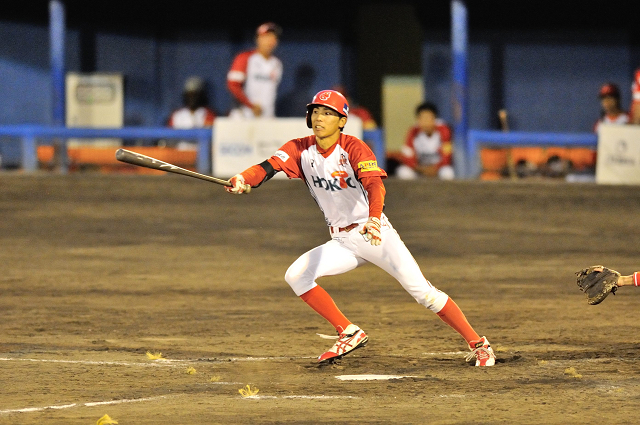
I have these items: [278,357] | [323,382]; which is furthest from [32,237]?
[323,382]

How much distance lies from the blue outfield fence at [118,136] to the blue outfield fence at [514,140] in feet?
4.67

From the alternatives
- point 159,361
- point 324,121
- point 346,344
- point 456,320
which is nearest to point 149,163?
point 324,121

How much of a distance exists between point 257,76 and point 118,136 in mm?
2504

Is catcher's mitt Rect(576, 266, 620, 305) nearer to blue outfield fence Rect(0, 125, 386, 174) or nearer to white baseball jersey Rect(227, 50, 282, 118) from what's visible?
blue outfield fence Rect(0, 125, 386, 174)

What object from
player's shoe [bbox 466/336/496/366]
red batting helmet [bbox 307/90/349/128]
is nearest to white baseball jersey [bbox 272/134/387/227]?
red batting helmet [bbox 307/90/349/128]

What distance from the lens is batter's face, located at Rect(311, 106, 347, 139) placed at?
7.38 metres

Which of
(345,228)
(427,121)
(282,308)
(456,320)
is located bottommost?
(282,308)

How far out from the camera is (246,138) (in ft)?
56.4

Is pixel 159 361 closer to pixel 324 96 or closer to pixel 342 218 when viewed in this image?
pixel 342 218

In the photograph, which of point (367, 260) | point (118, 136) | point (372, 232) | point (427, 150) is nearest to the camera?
point (372, 232)

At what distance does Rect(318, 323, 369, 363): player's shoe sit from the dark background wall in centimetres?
1488

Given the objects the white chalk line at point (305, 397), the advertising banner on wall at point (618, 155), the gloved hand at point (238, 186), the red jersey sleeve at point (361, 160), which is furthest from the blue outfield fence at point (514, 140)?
the white chalk line at point (305, 397)

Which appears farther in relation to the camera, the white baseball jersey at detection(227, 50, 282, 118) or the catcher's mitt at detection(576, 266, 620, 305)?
the white baseball jersey at detection(227, 50, 282, 118)

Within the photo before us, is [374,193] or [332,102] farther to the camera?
[332,102]
